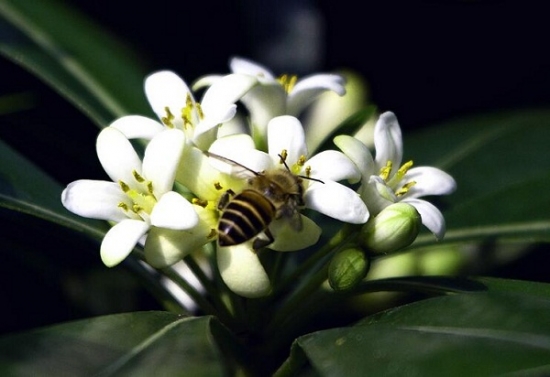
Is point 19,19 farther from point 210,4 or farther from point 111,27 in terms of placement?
point 210,4

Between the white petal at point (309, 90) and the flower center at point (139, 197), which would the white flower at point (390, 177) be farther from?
the flower center at point (139, 197)

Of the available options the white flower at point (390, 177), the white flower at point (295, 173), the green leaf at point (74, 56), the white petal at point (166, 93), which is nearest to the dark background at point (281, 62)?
the green leaf at point (74, 56)

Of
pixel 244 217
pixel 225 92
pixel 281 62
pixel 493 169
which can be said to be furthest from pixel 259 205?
pixel 281 62

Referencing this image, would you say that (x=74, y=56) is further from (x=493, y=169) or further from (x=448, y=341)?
(x=448, y=341)

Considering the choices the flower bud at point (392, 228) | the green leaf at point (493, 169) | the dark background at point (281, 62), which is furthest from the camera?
the dark background at point (281, 62)

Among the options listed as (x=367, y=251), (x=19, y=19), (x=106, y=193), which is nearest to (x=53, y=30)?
(x=19, y=19)

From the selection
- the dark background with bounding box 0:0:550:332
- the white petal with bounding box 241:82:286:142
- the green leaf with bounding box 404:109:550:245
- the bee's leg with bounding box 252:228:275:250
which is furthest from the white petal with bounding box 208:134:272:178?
the dark background with bounding box 0:0:550:332
